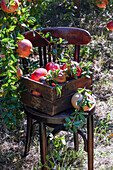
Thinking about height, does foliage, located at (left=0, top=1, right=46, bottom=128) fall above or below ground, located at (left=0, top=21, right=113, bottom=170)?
above

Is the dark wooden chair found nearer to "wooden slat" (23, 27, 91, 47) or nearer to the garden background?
"wooden slat" (23, 27, 91, 47)

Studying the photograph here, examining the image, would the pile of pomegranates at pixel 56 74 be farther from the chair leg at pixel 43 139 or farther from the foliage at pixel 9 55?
the chair leg at pixel 43 139

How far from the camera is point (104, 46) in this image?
13.0ft

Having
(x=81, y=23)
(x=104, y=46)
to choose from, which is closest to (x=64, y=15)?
(x=81, y=23)

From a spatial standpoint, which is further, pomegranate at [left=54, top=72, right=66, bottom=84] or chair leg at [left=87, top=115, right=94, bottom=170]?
chair leg at [left=87, top=115, right=94, bottom=170]

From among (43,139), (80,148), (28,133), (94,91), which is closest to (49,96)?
(43,139)

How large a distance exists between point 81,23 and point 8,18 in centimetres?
277

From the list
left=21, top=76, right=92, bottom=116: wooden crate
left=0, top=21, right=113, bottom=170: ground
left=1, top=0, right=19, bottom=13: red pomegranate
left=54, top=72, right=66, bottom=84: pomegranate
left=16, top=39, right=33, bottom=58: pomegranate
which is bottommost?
left=0, top=21, right=113, bottom=170: ground

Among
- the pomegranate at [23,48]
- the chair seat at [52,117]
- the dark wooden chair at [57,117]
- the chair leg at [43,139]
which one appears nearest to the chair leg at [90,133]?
the dark wooden chair at [57,117]

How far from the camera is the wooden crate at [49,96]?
1470mm

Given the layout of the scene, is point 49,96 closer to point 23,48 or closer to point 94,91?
point 23,48

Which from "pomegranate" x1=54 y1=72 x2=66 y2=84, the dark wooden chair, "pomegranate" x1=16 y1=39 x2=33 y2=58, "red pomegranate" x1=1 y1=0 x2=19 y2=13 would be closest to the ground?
the dark wooden chair

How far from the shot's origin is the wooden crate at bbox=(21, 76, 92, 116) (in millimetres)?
1470

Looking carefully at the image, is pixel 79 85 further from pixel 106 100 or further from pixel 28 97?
pixel 106 100
